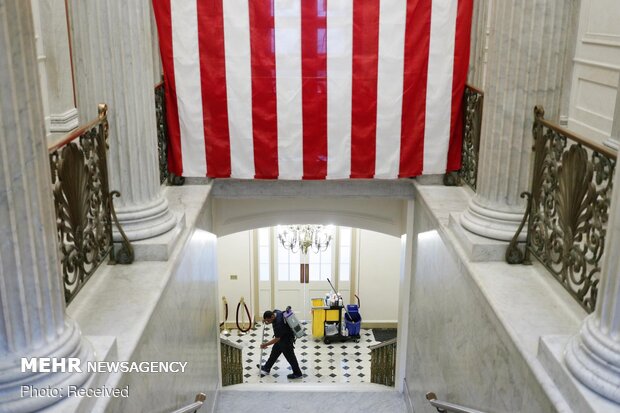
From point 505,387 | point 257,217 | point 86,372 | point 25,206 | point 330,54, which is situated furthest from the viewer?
point 257,217

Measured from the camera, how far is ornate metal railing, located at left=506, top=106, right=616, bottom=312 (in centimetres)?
368

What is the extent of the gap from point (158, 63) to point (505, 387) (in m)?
4.46

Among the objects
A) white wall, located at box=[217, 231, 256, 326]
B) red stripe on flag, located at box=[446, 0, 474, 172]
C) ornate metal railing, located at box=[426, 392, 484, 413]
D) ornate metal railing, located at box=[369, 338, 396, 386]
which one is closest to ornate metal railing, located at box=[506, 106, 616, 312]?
ornate metal railing, located at box=[426, 392, 484, 413]

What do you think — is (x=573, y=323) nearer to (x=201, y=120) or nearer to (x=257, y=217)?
(x=201, y=120)

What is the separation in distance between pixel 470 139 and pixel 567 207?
2.25 metres

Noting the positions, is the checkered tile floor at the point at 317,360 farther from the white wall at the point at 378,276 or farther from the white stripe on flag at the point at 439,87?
the white stripe on flag at the point at 439,87

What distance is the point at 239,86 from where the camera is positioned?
20.3 ft

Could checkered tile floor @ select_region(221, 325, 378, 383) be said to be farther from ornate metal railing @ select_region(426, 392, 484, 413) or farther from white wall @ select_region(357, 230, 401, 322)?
ornate metal railing @ select_region(426, 392, 484, 413)

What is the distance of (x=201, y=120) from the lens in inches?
247

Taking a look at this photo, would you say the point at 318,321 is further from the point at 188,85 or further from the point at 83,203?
the point at 83,203

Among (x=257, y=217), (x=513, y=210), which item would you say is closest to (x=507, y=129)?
(x=513, y=210)

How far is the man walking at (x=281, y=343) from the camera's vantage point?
1145 cm

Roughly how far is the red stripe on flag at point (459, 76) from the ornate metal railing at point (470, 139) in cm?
5

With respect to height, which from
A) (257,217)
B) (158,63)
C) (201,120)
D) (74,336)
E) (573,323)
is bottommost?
(257,217)
